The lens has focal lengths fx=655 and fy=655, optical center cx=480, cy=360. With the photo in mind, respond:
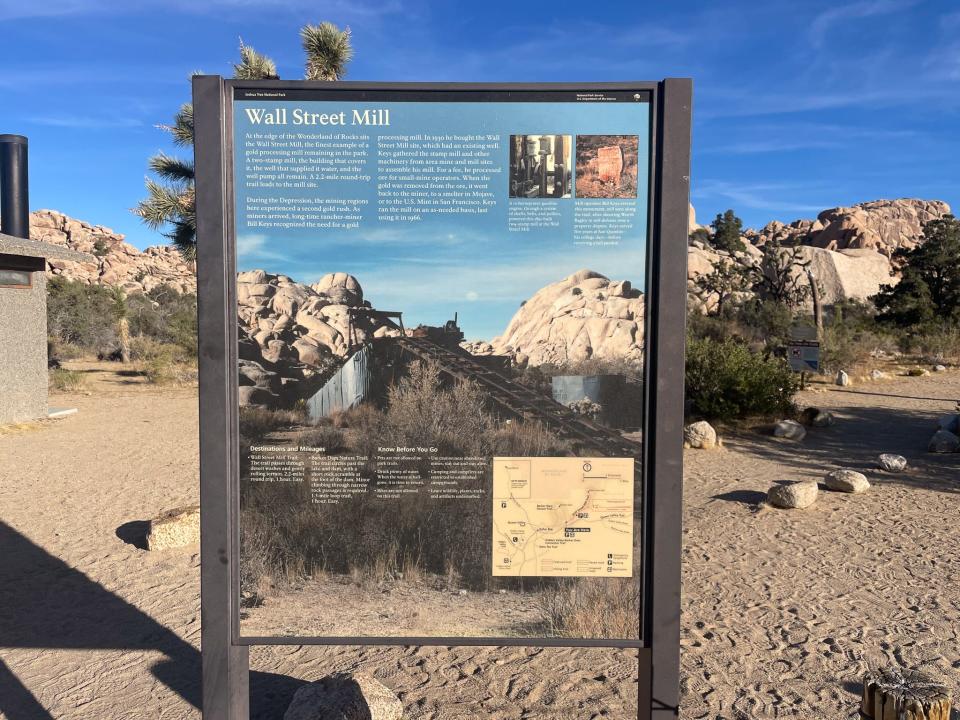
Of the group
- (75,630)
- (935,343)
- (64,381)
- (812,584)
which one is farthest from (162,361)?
(935,343)

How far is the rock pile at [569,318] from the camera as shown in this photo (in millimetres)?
2525

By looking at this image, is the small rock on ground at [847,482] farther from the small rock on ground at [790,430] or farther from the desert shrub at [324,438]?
the desert shrub at [324,438]

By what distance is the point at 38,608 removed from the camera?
4668 millimetres

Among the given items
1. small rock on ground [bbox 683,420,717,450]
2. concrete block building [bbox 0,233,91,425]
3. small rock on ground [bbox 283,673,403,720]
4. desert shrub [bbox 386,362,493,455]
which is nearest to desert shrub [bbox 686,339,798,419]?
small rock on ground [bbox 683,420,717,450]

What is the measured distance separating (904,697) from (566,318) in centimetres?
156

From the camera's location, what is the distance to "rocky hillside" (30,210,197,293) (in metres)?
58.7

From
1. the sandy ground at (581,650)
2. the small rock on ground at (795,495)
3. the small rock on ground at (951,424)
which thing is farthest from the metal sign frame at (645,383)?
the small rock on ground at (951,424)

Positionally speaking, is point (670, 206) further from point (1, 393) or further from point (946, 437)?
point (1, 393)

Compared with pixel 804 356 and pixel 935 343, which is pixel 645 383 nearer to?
pixel 804 356

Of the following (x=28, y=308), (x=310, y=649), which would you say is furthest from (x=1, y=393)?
(x=310, y=649)

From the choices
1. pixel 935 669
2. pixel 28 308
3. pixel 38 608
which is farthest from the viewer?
pixel 28 308

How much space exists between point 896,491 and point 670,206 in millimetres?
6561

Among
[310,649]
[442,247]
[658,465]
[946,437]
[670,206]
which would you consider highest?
[670,206]

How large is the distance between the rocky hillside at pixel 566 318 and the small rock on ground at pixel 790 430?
9.02 meters
